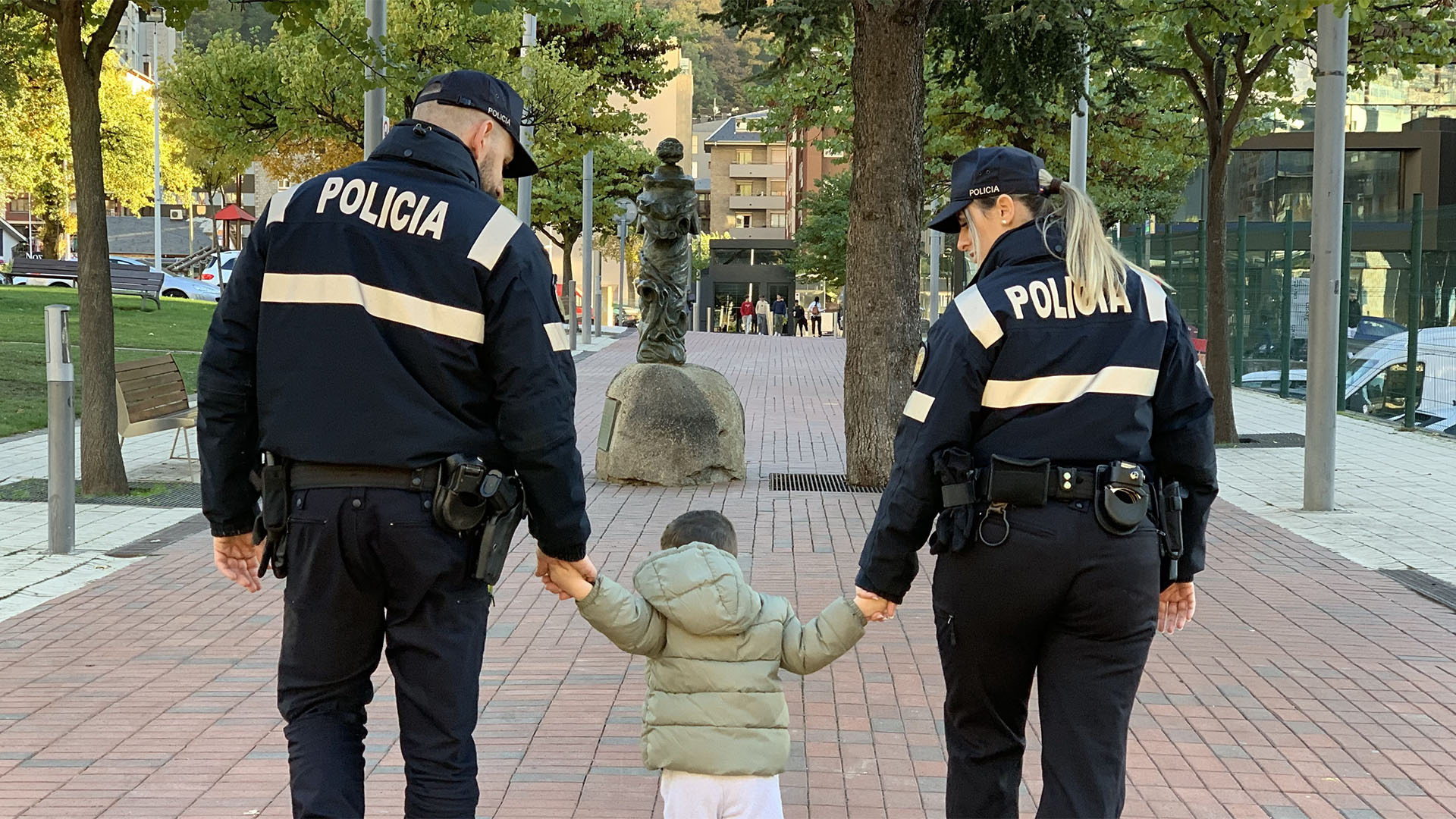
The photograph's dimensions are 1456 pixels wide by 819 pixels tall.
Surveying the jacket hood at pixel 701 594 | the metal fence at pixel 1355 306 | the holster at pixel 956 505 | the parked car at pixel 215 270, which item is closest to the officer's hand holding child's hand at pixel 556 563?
the jacket hood at pixel 701 594

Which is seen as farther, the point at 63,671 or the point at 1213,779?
the point at 63,671

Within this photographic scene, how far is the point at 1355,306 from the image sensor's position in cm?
2036

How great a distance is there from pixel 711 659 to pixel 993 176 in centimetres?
128

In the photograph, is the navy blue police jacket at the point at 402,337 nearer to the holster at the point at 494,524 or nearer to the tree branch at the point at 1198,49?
the holster at the point at 494,524

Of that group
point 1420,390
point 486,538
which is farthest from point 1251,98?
point 486,538

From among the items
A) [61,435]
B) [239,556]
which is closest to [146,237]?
[61,435]

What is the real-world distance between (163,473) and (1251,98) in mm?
12559

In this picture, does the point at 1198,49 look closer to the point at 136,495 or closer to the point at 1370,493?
the point at 1370,493

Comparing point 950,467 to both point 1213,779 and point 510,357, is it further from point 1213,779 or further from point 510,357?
point 1213,779

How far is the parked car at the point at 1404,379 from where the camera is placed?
16.4 meters

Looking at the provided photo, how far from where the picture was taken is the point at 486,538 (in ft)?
11.0

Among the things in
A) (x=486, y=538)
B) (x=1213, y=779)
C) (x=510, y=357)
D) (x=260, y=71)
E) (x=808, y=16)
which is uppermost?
(x=260, y=71)

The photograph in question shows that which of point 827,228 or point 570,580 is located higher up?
point 827,228

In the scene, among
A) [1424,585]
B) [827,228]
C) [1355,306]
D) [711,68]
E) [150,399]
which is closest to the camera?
[1424,585]
